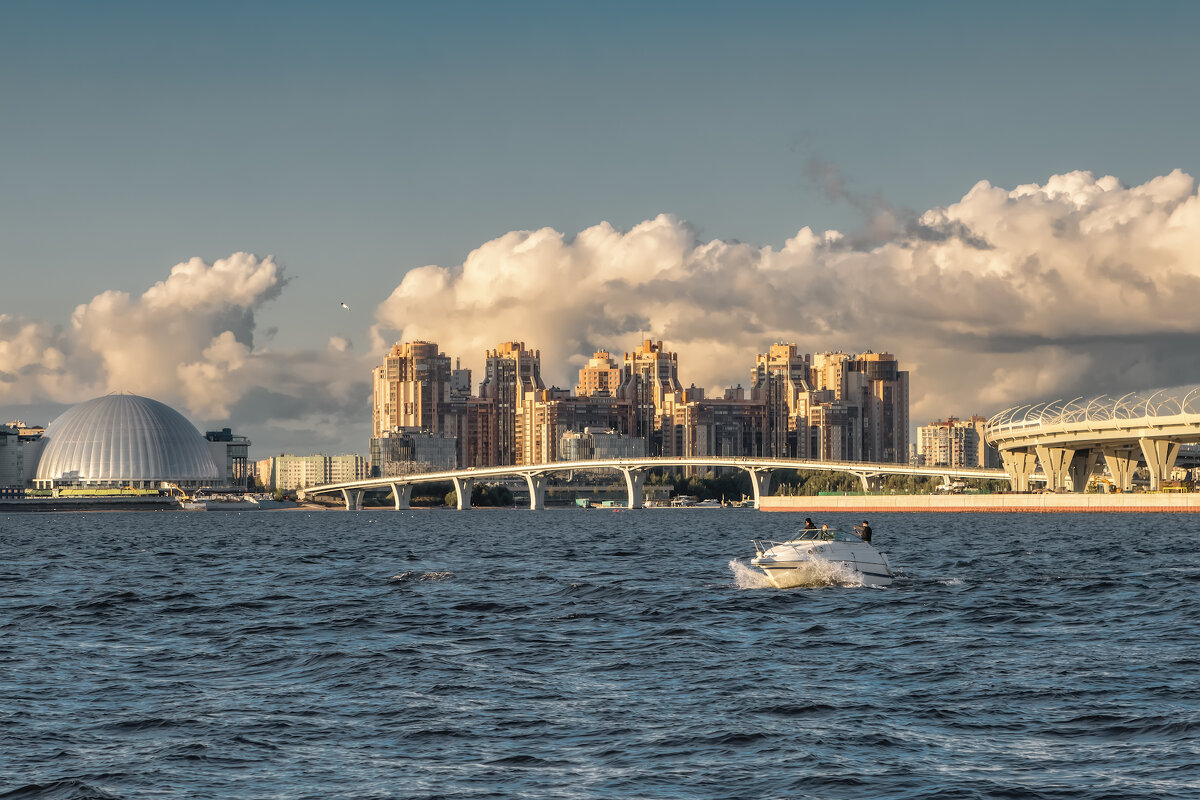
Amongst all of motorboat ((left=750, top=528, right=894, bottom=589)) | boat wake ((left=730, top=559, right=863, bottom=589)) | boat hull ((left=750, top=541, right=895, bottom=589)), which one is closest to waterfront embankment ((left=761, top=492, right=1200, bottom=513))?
motorboat ((left=750, top=528, right=894, bottom=589))

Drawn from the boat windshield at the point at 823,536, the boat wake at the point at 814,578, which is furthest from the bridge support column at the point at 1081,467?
the boat wake at the point at 814,578

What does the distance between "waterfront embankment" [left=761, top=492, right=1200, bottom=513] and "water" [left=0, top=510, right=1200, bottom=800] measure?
90.5 metres

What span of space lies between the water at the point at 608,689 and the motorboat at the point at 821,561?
606mm

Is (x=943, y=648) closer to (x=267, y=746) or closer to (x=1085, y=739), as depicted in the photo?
(x=1085, y=739)

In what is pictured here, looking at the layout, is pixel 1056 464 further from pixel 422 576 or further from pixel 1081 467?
pixel 422 576

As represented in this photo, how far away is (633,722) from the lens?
2045cm

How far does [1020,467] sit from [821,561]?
459ft

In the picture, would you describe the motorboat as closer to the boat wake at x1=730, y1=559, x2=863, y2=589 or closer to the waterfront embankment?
the boat wake at x1=730, y1=559, x2=863, y2=589

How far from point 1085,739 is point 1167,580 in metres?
28.4

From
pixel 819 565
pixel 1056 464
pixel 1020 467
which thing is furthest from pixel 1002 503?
pixel 819 565

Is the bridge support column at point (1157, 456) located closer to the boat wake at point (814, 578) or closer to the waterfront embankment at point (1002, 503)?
the waterfront embankment at point (1002, 503)

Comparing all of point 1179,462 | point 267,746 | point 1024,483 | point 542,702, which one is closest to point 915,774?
point 542,702

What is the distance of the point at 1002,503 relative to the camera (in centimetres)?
15150

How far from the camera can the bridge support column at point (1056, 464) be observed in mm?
159750
